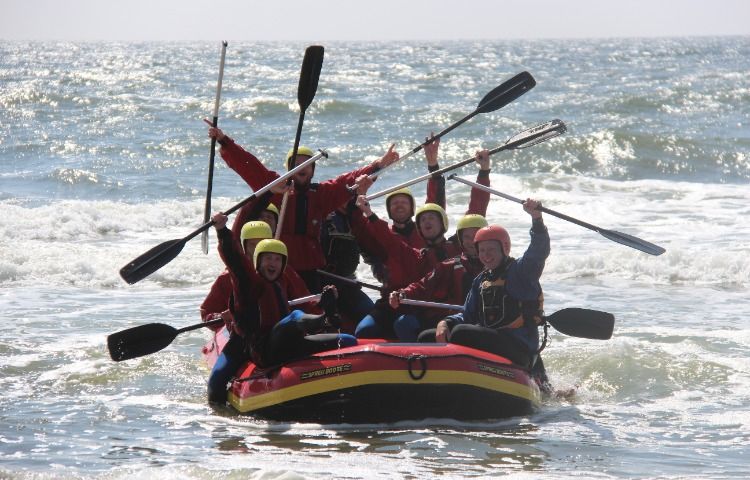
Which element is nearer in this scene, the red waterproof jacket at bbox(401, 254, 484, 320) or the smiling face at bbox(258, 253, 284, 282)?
the smiling face at bbox(258, 253, 284, 282)

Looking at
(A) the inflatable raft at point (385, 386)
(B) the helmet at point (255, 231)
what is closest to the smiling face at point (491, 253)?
(A) the inflatable raft at point (385, 386)

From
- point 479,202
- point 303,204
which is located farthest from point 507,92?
point 303,204

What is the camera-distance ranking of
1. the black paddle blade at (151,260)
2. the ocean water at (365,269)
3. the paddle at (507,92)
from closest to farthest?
the ocean water at (365,269), the black paddle blade at (151,260), the paddle at (507,92)

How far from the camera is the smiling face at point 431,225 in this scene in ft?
25.7

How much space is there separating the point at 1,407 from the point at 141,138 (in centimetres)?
1430

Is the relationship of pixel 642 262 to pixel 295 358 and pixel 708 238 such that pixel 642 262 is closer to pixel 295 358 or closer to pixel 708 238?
pixel 708 238

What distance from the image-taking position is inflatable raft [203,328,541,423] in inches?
260

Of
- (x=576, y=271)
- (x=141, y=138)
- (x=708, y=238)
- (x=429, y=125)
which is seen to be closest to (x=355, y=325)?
(x=576, y=271)

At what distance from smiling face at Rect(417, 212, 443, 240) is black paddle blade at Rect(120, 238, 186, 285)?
1.54m

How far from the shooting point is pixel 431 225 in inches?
309

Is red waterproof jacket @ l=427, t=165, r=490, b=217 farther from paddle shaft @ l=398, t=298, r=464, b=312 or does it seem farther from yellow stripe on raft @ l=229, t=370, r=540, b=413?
yellow stripe on raft @ l=229, t=370, r=540, b=413

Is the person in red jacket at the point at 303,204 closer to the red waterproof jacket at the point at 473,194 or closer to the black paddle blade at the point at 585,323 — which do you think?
the red waterproof jacket at the point at 473,194

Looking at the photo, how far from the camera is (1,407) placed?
7.23 meters

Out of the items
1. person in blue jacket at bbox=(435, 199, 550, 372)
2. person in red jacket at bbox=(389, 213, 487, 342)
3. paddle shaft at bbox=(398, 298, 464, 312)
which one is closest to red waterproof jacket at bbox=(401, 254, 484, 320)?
person in red jacket at bbox=(389, 213, 487, 342)
